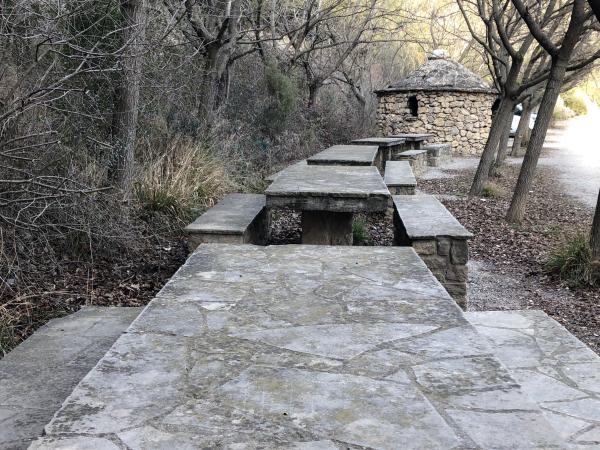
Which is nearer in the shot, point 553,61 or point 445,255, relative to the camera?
point 445,255

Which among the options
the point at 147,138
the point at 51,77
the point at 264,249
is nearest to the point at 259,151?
the point at 147,138

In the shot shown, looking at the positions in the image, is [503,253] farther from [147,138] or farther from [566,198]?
[566,198]

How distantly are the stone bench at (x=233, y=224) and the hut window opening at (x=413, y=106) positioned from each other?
1724 centimetres

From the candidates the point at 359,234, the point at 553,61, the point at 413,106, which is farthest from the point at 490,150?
the point at 413,106

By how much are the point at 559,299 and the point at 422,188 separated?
7.68 m

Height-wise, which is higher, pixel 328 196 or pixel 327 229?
pixel 328 196

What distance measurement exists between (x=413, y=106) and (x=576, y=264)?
58.4ft

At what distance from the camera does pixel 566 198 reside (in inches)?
522

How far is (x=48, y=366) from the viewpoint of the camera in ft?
10.9

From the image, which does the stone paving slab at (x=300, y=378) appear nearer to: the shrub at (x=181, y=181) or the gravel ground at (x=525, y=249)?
the gravel ground at (x=525, y=249)

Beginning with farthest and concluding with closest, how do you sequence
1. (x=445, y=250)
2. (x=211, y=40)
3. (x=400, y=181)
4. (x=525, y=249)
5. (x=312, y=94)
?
(x=312, y=94) → (x=211, y=40) → (x=400, y=181) → (x=525, y=249) → (x=445, y=250)

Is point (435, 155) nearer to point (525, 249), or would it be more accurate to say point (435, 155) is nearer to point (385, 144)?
point (385, 144)

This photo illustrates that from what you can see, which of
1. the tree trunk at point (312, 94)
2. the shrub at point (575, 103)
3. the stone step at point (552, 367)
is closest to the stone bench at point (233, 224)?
the stone step at point (552, 367)

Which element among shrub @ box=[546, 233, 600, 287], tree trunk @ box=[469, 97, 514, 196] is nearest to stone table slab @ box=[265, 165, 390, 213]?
shrub @ box=[546, 233, 600, 287]
